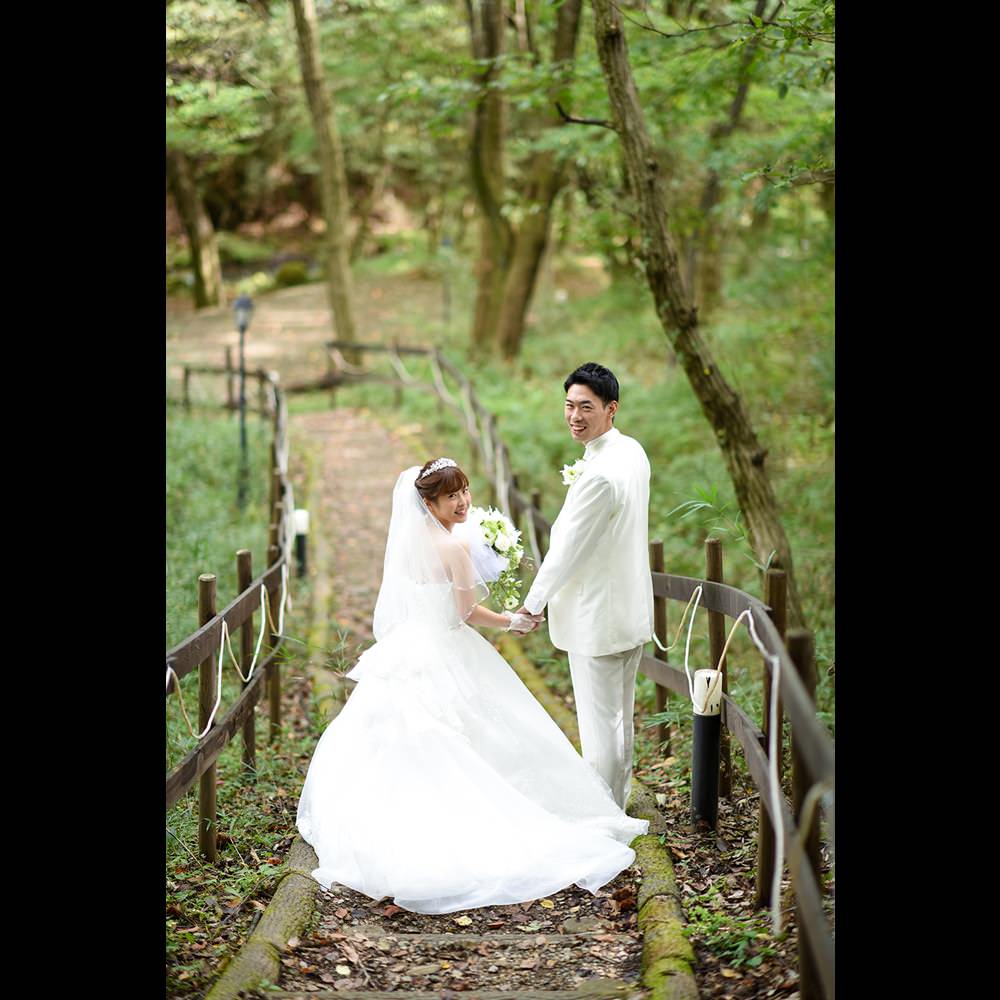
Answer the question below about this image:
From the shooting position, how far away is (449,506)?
5680 millimetres

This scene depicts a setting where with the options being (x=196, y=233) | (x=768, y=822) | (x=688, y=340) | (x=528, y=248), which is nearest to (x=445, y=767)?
(x=768, y=822)

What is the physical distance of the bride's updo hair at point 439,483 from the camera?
5.65 meters

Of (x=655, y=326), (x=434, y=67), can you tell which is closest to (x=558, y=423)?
(x=655, y=326)

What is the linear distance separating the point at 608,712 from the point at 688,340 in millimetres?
3077

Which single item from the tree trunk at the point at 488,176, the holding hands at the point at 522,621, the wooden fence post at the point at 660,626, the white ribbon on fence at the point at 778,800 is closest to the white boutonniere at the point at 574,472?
the holding hands at the point at 522,621

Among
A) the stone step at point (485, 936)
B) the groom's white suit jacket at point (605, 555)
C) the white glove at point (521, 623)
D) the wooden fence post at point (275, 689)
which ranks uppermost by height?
the groom's white suit jacket at point (605, 555)

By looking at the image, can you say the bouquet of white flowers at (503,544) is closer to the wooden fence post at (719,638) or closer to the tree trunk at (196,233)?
the wooden fence post at (719,638)

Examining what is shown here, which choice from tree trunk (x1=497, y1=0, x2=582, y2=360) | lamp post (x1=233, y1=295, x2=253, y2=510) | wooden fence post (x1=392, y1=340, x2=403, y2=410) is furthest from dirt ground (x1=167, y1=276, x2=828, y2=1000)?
wooden fence post (x1=392, y1=340, x2=403, y2=410)

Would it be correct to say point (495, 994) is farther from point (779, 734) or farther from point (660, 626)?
point (660, 626)

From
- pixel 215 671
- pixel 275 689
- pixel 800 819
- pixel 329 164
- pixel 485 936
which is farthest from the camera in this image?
pixel 329 164

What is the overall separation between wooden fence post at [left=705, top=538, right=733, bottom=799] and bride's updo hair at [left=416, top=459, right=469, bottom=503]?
1290 millimetres

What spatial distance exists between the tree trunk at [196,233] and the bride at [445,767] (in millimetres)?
25694
